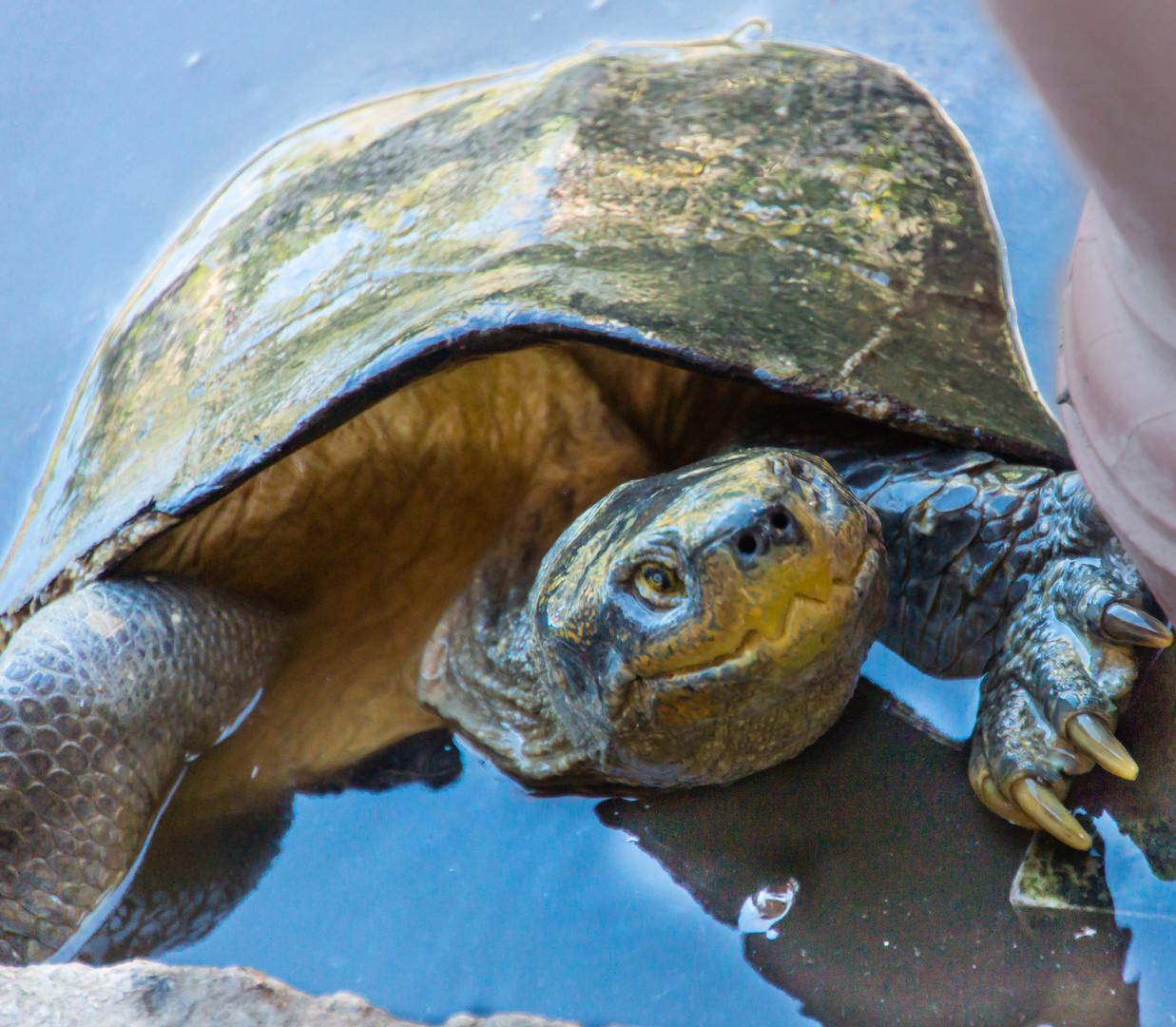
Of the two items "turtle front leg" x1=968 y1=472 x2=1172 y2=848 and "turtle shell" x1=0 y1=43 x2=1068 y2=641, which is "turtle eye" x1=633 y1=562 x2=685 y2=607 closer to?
"turtle shell" x1=0 y1=43 x2=1068 y2=641

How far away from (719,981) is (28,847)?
1.33m

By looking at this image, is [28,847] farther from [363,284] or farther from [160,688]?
[363,284]

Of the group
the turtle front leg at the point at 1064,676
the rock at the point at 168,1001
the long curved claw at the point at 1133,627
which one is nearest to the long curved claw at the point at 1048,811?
the turtle front leg at the point at 1064,676

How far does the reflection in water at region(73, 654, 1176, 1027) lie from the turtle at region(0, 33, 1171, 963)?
71mm

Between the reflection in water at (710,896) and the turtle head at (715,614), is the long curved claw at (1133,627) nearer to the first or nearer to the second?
the reflection in water at (710,896)

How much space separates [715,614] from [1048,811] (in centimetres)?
61

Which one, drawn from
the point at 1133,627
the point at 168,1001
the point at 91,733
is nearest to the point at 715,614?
the point at 1133,627

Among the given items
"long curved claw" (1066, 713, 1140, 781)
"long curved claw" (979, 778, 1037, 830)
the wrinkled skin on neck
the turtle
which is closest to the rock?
the wrinkled skin on neck

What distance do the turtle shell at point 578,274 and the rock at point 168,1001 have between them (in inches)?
35.2

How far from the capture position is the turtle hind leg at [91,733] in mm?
1937

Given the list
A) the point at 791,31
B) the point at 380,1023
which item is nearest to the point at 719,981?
the point at 380,1023

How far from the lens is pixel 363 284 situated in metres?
2.23

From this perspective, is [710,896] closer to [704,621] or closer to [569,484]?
[704,621]

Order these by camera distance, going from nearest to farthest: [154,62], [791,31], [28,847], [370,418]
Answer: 1. [28,847]
2. [370,418]
3. [791,31]
4. [154,62]
